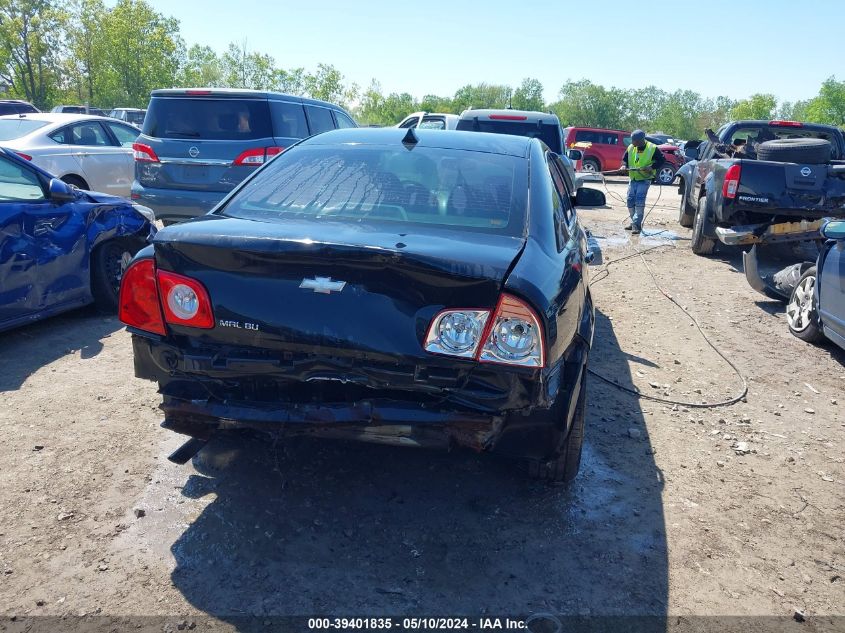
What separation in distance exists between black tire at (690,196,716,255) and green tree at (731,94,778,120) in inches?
3254

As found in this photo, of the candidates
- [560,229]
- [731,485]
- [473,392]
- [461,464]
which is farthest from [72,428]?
[731,485]

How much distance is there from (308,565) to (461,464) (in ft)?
3.63

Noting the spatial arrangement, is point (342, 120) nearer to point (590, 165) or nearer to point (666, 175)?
point (590, 165)

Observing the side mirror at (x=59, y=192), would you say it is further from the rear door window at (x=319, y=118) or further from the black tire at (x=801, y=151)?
the black tire at (x=801, y=151)

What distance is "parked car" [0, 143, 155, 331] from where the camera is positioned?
487 cm

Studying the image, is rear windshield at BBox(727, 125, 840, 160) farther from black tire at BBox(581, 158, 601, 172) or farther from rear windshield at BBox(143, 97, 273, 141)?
black tire at BBox(581, 158, 601, 172)

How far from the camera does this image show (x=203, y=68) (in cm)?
5519

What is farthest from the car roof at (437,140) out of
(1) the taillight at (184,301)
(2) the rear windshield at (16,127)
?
(2) the rear windshield at (16,127)

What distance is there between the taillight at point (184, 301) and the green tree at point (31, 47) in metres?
43.8

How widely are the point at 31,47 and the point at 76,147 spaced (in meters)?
35.9

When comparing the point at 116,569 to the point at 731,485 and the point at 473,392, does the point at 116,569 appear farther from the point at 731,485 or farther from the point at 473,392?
the point at 731,485

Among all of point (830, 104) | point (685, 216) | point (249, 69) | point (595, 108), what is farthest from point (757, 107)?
point (685, 216)

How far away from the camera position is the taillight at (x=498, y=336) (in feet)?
8.01

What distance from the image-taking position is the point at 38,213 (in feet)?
16.8
